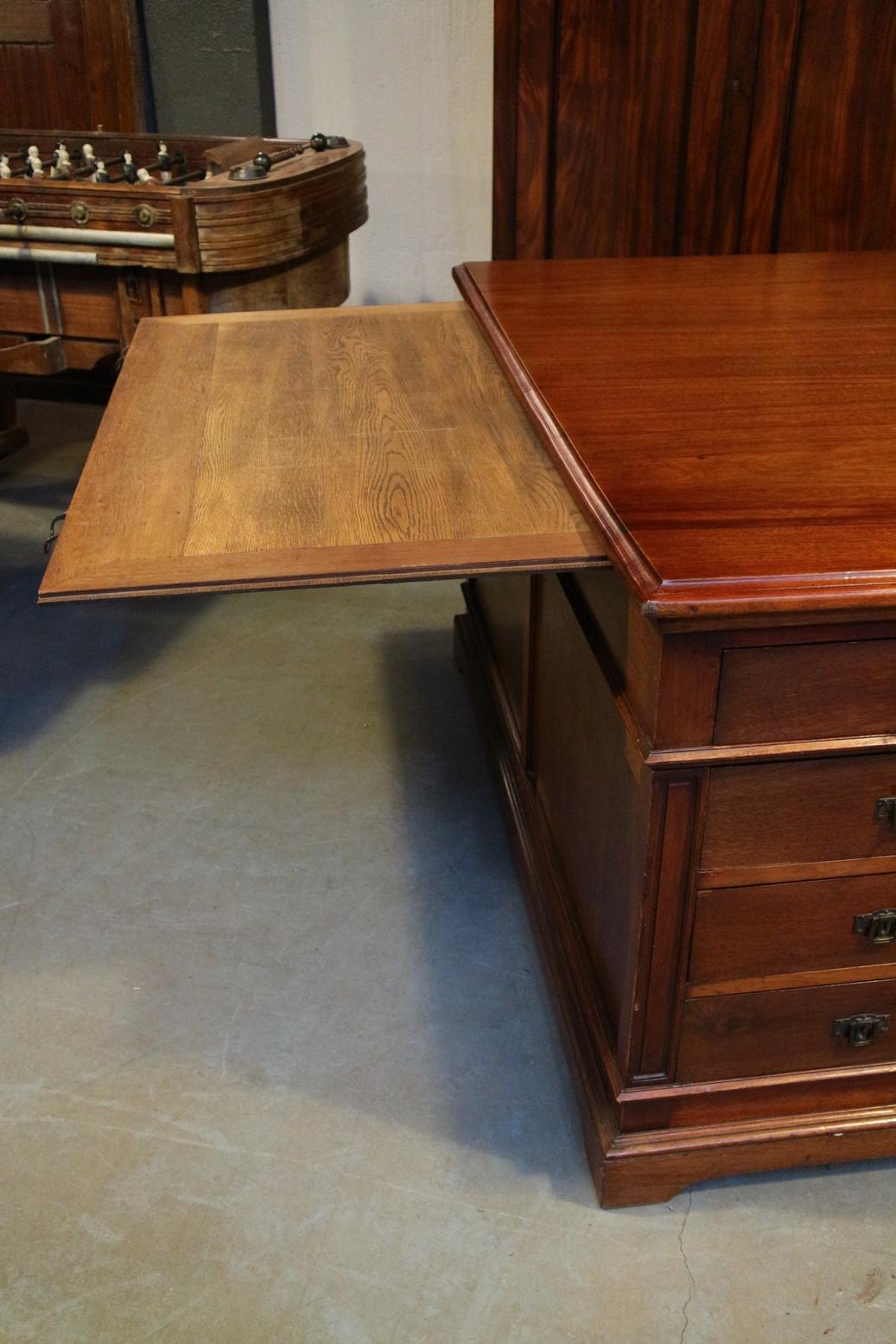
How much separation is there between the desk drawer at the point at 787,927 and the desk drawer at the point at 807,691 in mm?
197

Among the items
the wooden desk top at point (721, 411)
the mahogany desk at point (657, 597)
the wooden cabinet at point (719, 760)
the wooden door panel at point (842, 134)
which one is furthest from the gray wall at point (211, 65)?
the wooden cabinet at point (719, 760)

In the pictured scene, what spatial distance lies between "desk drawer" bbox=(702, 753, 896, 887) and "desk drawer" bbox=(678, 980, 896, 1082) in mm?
163

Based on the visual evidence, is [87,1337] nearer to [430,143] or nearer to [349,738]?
[349,738]

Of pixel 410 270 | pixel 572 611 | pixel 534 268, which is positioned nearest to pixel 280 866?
pixel 572 611

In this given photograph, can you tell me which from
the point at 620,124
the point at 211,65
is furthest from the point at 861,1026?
the point at 211,65

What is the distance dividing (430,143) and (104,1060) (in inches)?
126

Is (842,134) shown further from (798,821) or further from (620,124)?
(798,821)

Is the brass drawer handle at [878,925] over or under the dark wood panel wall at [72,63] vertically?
under

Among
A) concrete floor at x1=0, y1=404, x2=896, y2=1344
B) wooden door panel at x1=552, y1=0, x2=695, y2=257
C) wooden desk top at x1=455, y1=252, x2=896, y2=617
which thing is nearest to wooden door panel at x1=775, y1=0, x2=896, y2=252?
wooden door panel at x1=552, y1=0, x2=695, y2=257

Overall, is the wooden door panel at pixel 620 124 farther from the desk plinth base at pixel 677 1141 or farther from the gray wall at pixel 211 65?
the desk plinth base at pixel 677 1141

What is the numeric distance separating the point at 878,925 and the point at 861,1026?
5.4 inches

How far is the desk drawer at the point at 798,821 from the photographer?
46.9 inches

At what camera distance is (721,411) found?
1.46 metres

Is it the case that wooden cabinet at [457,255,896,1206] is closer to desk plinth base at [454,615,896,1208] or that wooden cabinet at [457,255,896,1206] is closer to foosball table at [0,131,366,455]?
desk plinth base at [454,615,896,1208]
